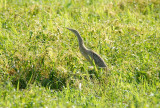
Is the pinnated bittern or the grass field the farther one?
the pinnated bittern

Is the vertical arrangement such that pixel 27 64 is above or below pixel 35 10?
below

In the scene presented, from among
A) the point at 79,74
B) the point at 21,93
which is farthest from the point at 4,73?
the point at 79,74

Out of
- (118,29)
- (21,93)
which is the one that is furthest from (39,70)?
(118,29)

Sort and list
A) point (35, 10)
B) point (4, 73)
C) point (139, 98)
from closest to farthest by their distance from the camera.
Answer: point (139, 98) → point (4, 73) → point (35, 10)

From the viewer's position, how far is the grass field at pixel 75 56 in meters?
5.21

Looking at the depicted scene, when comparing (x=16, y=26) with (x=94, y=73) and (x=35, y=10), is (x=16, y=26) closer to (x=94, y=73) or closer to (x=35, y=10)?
(x=35, y=10)

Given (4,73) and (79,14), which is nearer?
(4,73)

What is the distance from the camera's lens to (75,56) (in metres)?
6.59

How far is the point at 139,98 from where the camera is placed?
5098 millimetres

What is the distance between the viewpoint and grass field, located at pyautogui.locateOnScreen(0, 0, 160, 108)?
5215mm

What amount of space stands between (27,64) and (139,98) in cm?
218

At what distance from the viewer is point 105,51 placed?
719 cm

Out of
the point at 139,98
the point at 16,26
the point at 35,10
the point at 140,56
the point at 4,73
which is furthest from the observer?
the point at 35,10

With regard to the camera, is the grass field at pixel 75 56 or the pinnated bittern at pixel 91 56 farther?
the pinnated bittern at pixel 91 56
